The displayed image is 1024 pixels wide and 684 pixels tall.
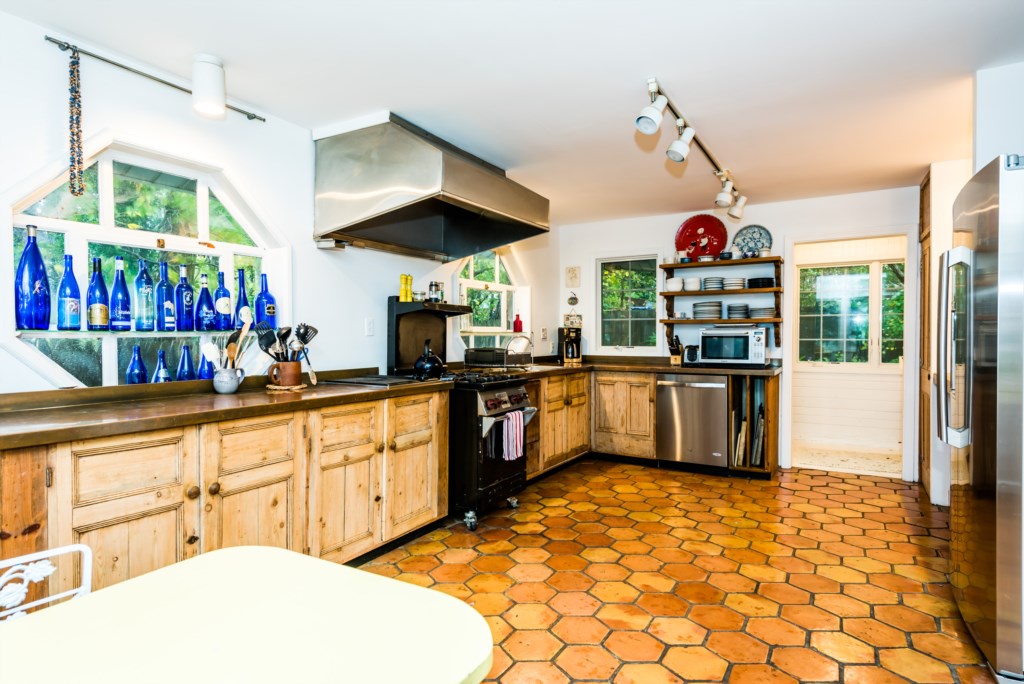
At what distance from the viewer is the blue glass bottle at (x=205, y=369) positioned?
2684 millimetres

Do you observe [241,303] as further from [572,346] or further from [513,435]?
[572,346]

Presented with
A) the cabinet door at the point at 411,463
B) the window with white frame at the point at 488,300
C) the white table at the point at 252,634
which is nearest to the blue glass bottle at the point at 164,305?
the cabinet door at the point at 411,463

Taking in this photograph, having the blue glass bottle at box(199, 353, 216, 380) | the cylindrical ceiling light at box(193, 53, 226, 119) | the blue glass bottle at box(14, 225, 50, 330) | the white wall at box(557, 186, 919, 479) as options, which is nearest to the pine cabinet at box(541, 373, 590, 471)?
the white wall at box(557, 186, 919, 479)

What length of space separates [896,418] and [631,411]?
3083 millimetres

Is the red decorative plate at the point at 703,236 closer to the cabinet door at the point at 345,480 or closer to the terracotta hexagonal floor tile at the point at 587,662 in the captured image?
the cabinet door at the point at 345,480

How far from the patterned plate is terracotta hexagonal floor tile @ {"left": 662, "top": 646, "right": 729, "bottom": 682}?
152 inches

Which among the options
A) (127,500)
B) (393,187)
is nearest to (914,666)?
(127,500)

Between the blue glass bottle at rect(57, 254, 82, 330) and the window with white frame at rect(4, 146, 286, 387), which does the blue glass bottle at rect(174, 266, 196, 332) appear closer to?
the window with white frame at rect(4, 146, 286, 387)

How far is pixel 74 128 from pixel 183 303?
817 mm

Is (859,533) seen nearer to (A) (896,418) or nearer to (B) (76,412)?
(A) (896,418)

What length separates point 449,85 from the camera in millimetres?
2678

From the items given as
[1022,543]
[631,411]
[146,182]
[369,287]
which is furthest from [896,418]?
[146,182]

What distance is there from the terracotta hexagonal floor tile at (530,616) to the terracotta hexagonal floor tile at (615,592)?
282 millimetres

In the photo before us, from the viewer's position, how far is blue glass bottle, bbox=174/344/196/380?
2.62m
